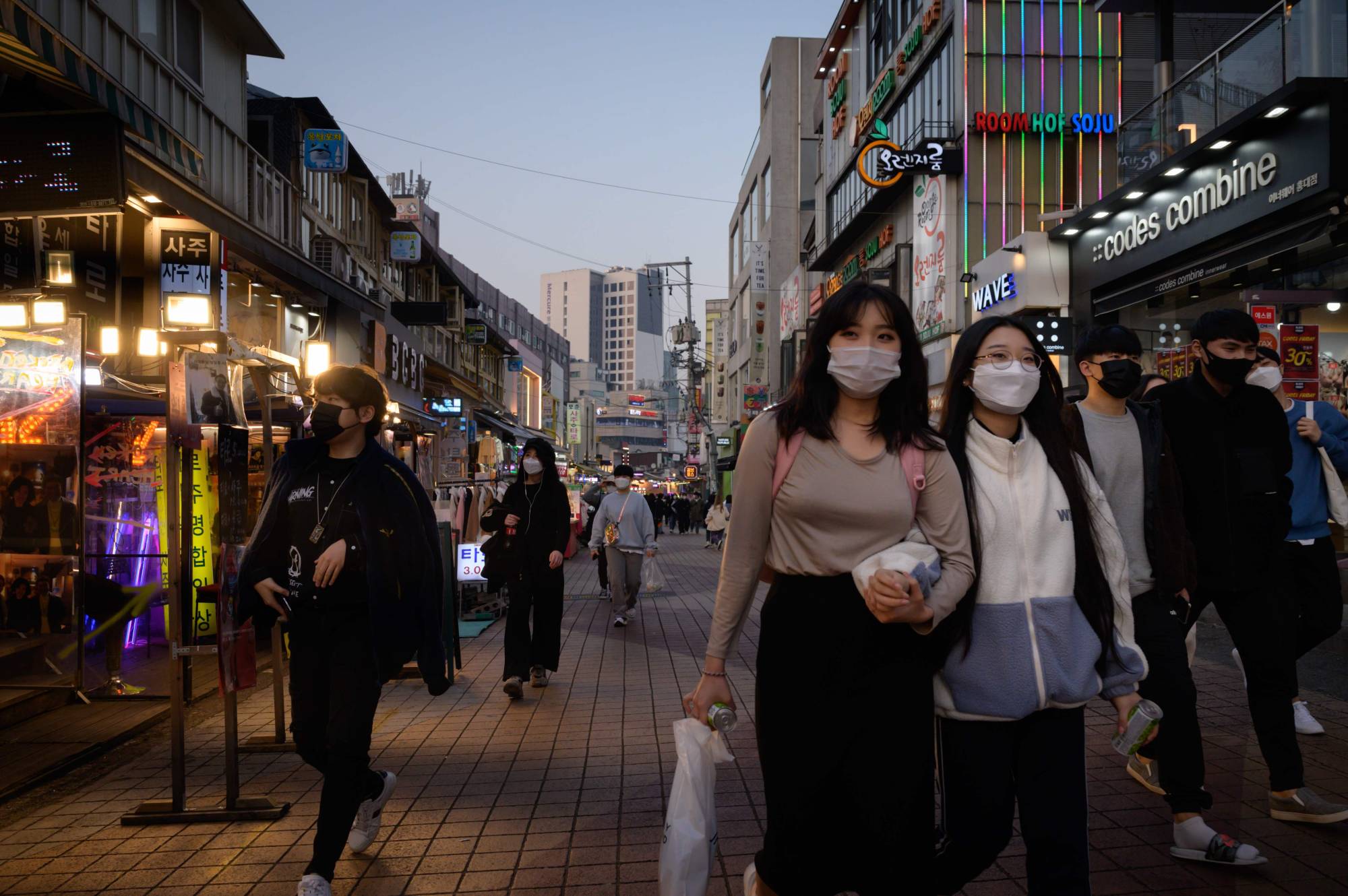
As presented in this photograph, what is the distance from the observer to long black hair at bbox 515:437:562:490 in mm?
8164

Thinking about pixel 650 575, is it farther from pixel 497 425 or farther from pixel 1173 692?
pixel 497 425

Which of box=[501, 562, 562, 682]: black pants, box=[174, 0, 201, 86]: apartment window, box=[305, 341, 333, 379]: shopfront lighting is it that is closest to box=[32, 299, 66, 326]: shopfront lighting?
box=[501, 562, 562, 682]: black pants

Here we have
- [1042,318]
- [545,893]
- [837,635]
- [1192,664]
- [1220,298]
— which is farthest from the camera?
[1042,318]

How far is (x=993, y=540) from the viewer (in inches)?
108

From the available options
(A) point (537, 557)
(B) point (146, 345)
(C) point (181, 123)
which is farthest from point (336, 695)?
(C) point (181, 123)

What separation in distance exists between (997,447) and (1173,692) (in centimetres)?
157

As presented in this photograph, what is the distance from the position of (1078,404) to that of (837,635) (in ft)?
6.47

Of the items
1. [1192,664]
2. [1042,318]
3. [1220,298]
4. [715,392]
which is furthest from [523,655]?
[715,392]

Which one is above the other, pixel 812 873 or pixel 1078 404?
pixel 1078 404

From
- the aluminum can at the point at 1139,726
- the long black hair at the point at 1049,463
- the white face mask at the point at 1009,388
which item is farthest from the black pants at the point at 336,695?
the aluminum can at the point at 1139,726

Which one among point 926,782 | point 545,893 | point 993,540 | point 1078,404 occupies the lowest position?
point 545,893

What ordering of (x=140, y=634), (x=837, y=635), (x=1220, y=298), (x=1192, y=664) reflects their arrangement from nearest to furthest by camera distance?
(x=837, y=635), (x=1192, y=664), (x=140, y=634), (x=1220, y=298)

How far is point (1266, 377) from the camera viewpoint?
4.83m

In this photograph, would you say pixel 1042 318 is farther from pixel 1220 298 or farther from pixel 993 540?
pixel 993 540
